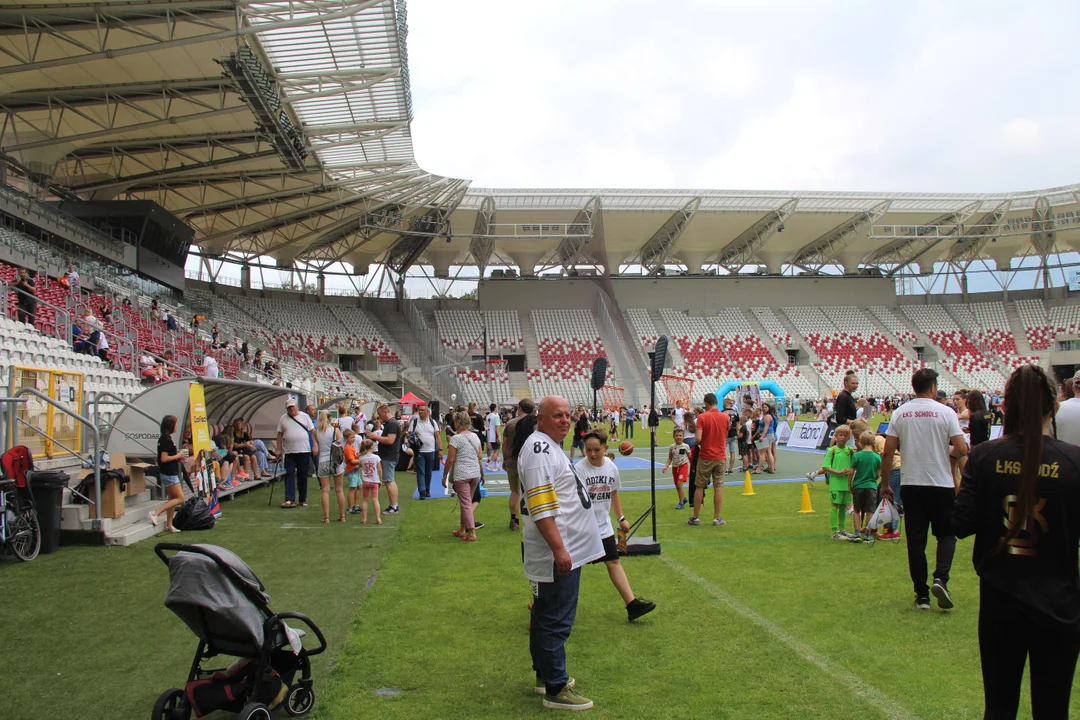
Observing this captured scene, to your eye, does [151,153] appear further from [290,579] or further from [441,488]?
[290,579]

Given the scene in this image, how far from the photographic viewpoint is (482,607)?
6.13 m

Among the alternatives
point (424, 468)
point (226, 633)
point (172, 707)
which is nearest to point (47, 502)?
point (172, 707)

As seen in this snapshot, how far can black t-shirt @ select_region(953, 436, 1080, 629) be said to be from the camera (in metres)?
2.74

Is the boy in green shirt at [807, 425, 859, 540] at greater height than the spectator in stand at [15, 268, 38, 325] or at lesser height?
lesser

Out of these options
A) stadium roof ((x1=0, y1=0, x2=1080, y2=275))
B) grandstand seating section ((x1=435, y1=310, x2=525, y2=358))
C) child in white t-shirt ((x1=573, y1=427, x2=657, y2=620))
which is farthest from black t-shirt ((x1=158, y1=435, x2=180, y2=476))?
grandstand seating section ((x1=435, y1=310, x2=525, y2=358))

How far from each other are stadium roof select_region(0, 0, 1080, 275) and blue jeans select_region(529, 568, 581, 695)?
17717 millimetres

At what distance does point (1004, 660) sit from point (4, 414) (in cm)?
965

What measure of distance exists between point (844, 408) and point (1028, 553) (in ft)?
22.9

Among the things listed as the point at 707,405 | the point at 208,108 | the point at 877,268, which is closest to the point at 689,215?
the point at 877,268

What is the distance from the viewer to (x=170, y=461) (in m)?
9.38

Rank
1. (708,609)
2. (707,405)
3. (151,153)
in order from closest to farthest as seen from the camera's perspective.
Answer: (708,609)
(707,405)
(151,153)

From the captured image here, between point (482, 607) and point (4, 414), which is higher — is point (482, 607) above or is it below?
below

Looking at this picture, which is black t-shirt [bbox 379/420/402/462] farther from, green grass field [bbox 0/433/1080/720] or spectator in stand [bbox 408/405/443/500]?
green grass field [bbox 0/433/1080/720]

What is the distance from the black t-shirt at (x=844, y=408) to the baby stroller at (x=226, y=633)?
7383mm
